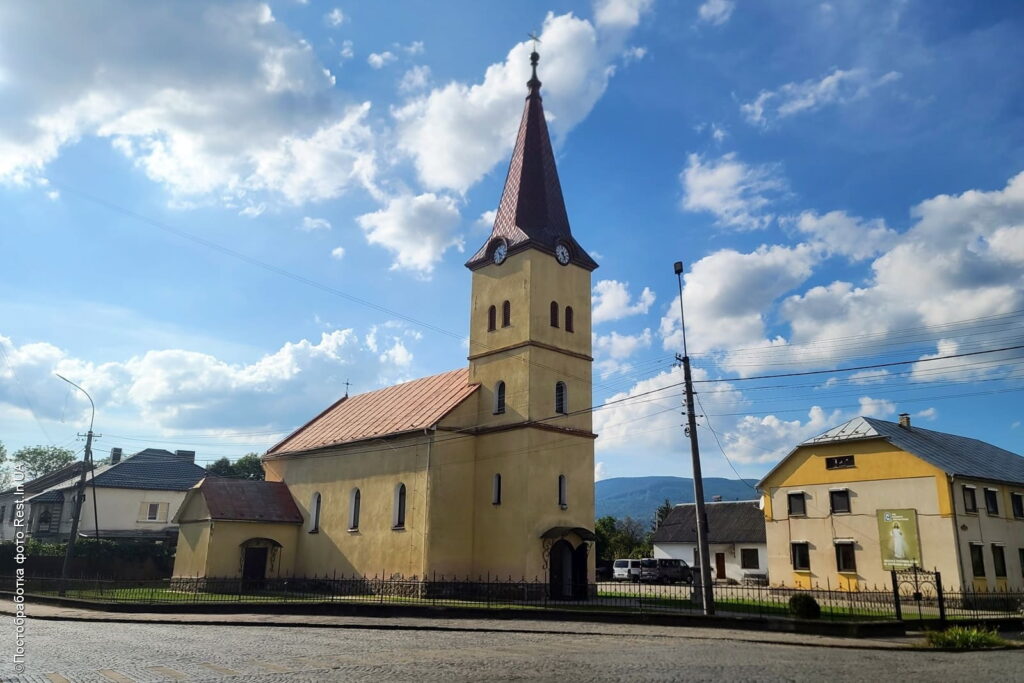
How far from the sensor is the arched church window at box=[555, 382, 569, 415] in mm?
34281

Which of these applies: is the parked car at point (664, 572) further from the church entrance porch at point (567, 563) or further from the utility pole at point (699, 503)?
the utility pole at point (699, 503)

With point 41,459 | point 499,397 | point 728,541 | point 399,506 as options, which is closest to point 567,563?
point 499,397

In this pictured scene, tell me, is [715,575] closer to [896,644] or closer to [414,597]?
[414,597]

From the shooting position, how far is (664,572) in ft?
165

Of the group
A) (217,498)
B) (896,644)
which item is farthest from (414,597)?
(896,644)

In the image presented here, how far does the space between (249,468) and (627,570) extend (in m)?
40.6

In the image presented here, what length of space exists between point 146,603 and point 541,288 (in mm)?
19984

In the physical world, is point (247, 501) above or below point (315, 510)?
above

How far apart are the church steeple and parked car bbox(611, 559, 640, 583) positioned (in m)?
26.6

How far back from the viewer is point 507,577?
3117 cm

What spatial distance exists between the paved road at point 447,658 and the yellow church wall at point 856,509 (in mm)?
17648

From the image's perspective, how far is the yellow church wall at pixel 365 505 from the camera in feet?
110

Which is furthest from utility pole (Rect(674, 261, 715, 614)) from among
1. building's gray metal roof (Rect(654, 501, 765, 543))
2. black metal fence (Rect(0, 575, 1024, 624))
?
building's gray metal roof (Rect(654, 501, 765, 543))

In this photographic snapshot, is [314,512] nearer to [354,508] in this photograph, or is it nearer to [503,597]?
[354,508]
